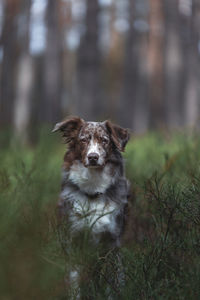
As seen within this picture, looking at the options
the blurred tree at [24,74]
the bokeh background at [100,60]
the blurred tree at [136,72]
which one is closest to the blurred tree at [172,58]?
the bokeh background at [100,60]

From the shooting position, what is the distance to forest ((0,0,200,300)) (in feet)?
7.58

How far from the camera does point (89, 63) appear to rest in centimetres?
1457

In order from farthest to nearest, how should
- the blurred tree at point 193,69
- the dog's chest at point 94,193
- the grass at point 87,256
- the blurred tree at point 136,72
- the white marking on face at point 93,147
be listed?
the blurred tree at point 136,72, the blurred tree at point 193,69, the white marking on face at point 93,147, the dog's chest at point 94,193, the grass at point 87,256

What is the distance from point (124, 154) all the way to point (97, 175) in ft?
6.49

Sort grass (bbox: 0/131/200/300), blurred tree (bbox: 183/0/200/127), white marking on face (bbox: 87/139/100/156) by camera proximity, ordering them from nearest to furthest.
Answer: grass (bbox: 0/131/200/300), white marking on face (bbox: 87/139/100/156), blurred tree (bbox: 183/0/200/127)

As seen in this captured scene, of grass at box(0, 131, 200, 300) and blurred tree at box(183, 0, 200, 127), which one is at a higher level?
blurred tree at box(183, 0, 200, 127)

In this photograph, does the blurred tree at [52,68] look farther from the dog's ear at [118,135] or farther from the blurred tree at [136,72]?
the dog's ear at [118,135]

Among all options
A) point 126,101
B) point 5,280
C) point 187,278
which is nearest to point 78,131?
point 187,278

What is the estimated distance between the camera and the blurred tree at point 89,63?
14526 mm

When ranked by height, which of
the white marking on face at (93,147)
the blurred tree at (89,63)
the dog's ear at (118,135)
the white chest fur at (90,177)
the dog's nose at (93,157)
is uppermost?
the blurred tree at (89,63)

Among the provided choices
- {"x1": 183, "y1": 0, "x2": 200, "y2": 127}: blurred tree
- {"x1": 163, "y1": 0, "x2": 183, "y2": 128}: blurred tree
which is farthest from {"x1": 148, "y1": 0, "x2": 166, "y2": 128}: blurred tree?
{"x1": 163, "y1": 0, "x2": 183, "y2": 128}: blurred tree

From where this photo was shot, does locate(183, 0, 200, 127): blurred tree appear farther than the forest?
Yes

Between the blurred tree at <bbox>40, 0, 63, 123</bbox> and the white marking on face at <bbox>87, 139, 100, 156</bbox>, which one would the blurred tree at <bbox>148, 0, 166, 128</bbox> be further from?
the white marking on face at <bbox>87, 139, 100, 156</bbox>

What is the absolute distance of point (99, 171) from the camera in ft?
12.5
